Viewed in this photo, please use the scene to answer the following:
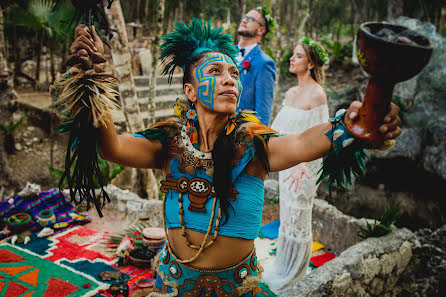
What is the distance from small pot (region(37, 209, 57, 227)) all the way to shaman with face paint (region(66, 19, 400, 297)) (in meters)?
3.49

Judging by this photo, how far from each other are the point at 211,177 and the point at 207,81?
52 centimetres

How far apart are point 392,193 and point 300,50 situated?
25.9 ft

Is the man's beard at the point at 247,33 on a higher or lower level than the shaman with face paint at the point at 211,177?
higher

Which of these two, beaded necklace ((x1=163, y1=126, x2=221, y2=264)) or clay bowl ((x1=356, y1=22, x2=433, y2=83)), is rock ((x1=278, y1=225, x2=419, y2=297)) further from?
clay bowl ((x1=356, y1=22, x2=433, y2=83))

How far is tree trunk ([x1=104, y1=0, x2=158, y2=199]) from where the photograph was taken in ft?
18.6

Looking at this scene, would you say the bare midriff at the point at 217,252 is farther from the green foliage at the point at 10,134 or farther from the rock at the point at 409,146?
the rock at the point at 409,146

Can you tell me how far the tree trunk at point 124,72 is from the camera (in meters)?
5.67

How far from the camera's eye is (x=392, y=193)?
1057cm

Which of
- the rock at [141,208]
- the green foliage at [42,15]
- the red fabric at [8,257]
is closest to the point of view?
the red fabric at [8,257]

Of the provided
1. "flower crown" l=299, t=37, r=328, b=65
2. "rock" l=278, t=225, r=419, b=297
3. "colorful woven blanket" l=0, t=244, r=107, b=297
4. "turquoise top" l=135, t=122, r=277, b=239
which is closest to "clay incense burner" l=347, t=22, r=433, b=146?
"turquoise top" l=135, t=122, r=277, b=239

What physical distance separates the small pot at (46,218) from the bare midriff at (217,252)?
144 inches

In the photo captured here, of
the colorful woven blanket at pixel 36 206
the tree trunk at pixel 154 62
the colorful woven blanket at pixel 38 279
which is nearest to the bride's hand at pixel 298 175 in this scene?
the colorful woven blanket at pixel 38 279

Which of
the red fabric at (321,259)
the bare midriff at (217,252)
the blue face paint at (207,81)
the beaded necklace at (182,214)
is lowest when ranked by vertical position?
the red fabric at (321,259)

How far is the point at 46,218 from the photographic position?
5.05 metres
